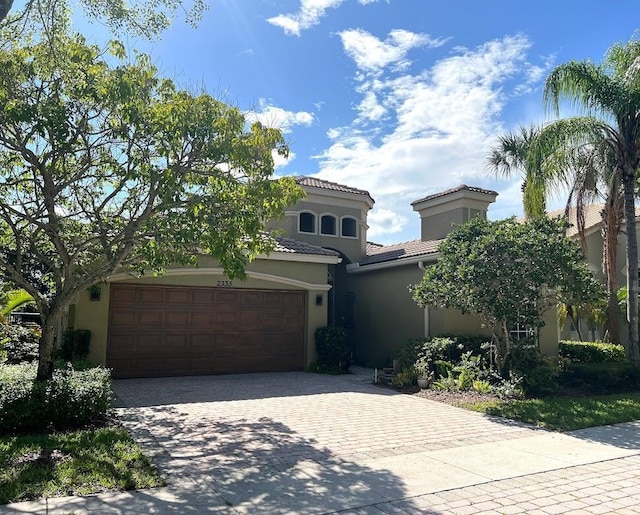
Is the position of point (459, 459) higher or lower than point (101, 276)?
lower

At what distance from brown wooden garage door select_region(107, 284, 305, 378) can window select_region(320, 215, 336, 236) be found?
4485 millimetres

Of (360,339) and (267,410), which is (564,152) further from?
(267,410)

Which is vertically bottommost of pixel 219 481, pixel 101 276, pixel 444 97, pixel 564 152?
pixel 219 481

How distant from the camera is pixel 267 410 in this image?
31.8 ft

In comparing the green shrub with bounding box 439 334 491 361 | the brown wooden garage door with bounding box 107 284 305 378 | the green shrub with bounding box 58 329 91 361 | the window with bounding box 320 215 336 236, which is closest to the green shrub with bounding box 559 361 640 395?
the green shrub with bounding box 439 334 491 361

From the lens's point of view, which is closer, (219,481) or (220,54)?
(219,481)

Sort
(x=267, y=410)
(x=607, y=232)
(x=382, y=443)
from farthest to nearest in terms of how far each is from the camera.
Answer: (x=607, y=232) < (x=267, y=410) < (x=382, y=443)

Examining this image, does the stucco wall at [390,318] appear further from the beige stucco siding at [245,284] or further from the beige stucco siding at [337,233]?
the beige stucco siding at [245,284]

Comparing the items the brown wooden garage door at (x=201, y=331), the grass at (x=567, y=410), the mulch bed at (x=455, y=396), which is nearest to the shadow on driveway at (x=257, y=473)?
the grass at (x=567, y=410)

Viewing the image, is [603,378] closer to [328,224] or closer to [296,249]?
[296,249]

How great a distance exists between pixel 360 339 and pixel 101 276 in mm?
11426

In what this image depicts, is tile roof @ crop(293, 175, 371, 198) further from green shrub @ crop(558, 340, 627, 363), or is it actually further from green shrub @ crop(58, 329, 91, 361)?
green shrub @ crop(58, 329, 91, 361)

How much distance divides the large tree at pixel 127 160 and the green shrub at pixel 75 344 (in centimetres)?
361

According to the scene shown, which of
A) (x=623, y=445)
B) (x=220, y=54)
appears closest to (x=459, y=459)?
(x=623, y=445)
